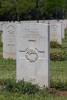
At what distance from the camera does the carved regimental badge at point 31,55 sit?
7.71 meters

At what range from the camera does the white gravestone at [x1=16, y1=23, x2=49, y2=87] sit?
7.63 meters

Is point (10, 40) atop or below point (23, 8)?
below

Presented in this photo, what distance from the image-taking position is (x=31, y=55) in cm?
779

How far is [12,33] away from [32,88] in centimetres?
568

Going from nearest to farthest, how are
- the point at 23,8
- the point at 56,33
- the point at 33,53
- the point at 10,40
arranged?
1. the point at 33,53
2. the point at 10,40
3. the point at 56,33
4. the point at 23,8

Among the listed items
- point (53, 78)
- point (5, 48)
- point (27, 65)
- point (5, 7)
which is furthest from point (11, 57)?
point (5, 7)

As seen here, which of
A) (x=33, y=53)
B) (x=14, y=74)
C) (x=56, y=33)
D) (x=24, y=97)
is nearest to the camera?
(x=24, y=97)

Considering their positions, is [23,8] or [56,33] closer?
[56,33]

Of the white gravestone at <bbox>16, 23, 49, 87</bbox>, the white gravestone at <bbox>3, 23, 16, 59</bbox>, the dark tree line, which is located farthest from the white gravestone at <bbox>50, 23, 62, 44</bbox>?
the dark tree line

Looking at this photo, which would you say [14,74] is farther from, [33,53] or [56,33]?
[56,33]

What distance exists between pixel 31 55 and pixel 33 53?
9cm

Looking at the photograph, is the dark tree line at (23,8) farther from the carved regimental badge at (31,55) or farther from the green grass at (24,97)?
the green grass at (24,97)

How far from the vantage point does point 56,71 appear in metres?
10.1

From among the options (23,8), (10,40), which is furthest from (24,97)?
(23,8)
